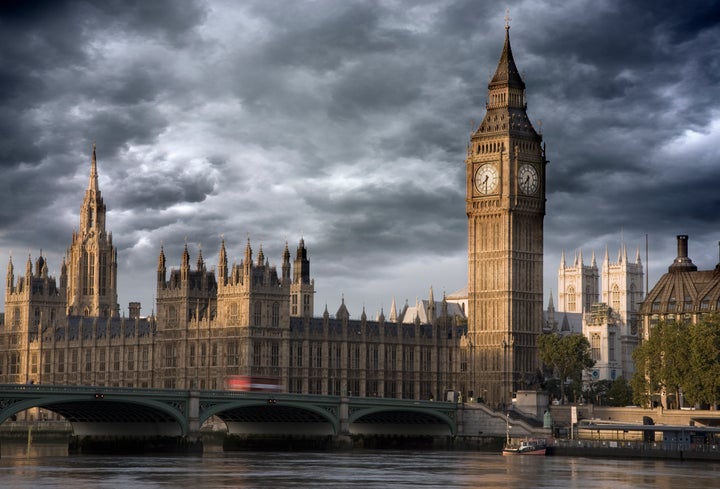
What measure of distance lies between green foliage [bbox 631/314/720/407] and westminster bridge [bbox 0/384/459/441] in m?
18.0

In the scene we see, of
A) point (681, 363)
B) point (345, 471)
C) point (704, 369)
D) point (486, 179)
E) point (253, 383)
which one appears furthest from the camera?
point (486, 179)

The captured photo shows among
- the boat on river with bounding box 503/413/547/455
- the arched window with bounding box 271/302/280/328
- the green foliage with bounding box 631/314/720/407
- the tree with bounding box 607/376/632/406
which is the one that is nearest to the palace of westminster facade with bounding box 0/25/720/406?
the arched window with bounding box 271/302/280/328

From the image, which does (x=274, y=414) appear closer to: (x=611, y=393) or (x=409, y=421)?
Answer: (x=409, y=421)

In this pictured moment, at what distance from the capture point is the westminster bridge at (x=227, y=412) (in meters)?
117

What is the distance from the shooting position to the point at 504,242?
168 metres

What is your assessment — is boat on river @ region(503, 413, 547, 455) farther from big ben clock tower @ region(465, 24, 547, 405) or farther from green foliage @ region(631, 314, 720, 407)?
big ben clock tower @ region(465, 24, 547, 405)

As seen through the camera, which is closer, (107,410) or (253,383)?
(107,410)

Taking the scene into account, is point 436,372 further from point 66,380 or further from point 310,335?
point 66,380

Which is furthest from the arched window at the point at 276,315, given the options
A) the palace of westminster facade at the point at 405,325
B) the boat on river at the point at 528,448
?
the boat on river at the point at 528,448

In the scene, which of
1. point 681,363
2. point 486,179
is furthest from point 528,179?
point 681,363

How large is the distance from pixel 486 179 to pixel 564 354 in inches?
820

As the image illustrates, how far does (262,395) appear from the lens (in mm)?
127438

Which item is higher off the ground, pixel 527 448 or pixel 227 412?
pixel 227 412

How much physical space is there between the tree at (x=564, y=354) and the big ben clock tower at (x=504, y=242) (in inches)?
137
